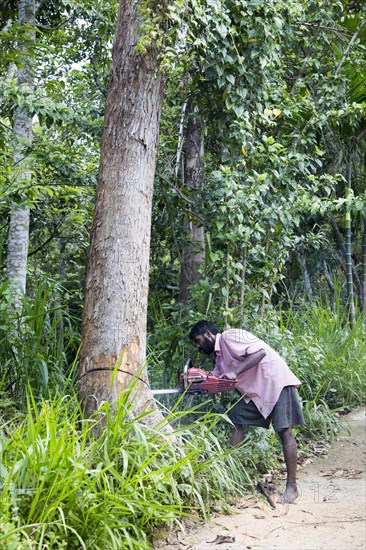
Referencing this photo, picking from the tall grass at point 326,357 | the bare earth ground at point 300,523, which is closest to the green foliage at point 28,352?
the bare earth ground at point 300,523

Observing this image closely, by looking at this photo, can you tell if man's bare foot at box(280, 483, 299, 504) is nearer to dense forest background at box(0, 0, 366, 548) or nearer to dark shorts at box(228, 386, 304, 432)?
dark shorts at box(228, 386, 304, 432)

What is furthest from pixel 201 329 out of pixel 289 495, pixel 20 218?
pixel 20 218

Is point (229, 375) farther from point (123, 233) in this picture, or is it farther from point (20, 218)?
point (20, 218)

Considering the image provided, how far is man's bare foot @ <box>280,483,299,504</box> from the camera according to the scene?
5.36 m

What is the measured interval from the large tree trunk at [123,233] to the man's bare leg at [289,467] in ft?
3.72

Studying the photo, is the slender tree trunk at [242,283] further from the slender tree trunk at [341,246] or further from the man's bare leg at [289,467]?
the slender tree trunk at [341,246]

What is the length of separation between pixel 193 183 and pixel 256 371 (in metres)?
2.99

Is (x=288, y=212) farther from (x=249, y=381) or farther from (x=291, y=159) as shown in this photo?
(x=249, y=381)

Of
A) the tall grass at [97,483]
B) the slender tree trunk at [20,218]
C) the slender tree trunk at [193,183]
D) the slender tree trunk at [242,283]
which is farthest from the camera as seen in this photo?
the slender tree trunk at [193,183]

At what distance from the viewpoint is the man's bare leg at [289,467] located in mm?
5379

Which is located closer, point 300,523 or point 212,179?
point 300,523

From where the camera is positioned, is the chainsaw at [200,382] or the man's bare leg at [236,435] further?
the man's bare leg at [236,435]

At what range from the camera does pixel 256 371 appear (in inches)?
225

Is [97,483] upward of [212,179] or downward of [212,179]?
downward
